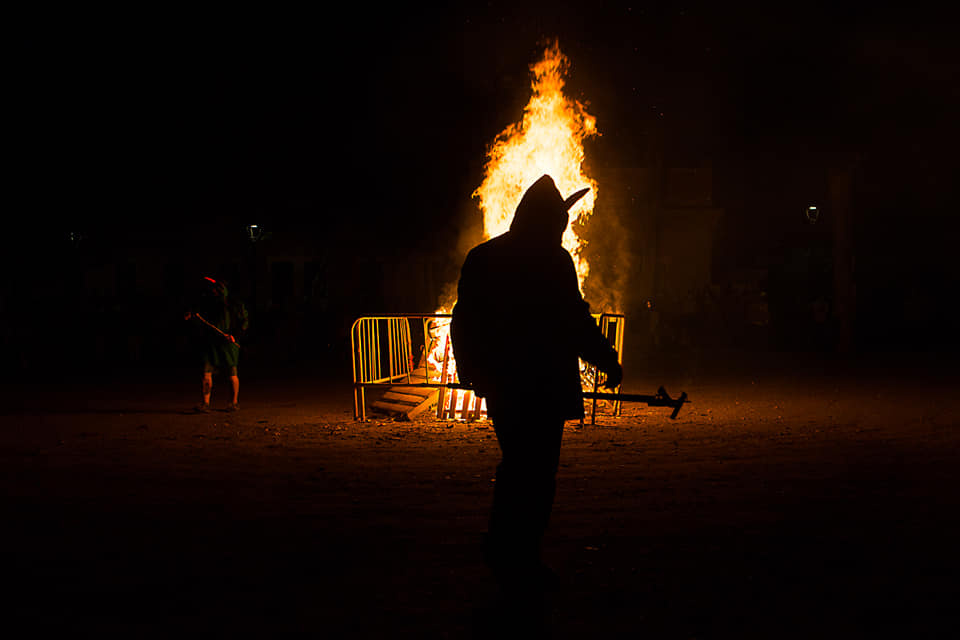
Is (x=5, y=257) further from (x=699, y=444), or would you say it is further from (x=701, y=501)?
(x=701, y=501)

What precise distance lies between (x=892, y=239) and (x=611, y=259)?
22831mm

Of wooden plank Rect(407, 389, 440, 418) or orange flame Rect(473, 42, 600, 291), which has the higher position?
orange flame Rect(473, 42, 600, 291)

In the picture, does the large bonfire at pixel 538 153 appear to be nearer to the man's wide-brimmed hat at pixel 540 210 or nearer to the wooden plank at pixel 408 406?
the wooden plank at pixel 408 406

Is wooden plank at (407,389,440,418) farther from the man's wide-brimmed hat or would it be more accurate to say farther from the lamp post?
the lamp post

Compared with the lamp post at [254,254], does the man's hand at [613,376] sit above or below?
below

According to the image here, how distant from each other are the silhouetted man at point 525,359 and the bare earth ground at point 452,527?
36 cm

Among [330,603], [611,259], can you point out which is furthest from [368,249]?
[330,603]

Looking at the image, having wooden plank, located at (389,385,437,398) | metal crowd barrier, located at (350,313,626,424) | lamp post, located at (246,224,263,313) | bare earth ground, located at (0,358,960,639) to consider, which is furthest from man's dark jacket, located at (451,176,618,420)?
lamp post, located at (246,224,263,313)

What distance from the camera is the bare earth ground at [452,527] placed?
4430 millimetres

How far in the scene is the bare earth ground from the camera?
443 cm

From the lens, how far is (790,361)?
20.3 meters

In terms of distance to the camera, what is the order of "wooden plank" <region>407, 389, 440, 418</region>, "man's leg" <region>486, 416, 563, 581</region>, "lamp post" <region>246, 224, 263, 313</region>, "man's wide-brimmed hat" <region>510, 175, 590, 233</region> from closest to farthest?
1. "man's leg" <region>486, 416, 563, 581</region>
2. "man's wide-brimmed hat" <region>510, 175, 590, 233</region>
3. "wooden plank" <region>407, 389, 440, 418</region>
4. "lamp post" <region>246, 224, 263, 313</region>

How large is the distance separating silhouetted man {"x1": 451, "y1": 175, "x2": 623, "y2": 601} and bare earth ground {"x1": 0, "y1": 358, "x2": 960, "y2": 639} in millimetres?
357

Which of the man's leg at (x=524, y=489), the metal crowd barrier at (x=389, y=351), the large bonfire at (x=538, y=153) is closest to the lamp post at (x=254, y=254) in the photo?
the metal crowd barrier at (x=389, y=351)
